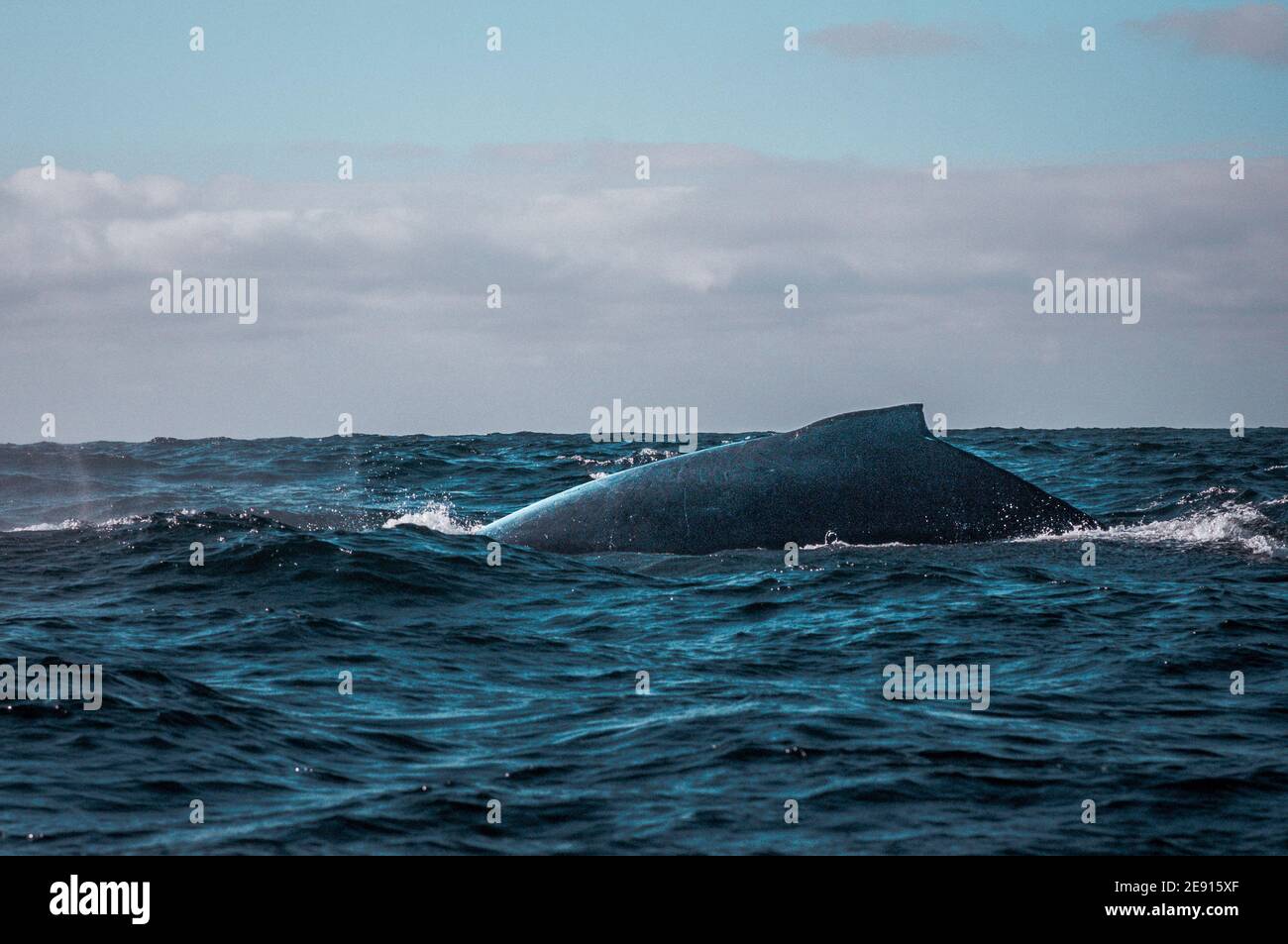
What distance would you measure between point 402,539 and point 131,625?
14.7ft

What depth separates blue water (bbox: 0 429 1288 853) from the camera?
22.7 ft

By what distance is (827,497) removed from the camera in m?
14.7

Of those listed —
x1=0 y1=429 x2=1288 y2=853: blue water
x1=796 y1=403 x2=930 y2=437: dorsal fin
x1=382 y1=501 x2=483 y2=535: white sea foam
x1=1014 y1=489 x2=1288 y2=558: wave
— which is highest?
x1=796 y1=403 x2=930 y2=437: dorsal fin

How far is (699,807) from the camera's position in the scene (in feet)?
23.4

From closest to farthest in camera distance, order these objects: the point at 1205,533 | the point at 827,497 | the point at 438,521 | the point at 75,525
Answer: the point at 827,497
the point at 1205,533
the point at 438,521
the point at 75,525

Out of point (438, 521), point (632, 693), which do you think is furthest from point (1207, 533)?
point (632, 693)

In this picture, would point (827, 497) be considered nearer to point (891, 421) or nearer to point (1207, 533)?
point (891, 421)

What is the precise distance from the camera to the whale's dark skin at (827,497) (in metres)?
14.6

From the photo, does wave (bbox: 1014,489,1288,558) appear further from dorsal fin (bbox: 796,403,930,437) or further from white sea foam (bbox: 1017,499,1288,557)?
dorsal fin (bbox: 796,403,930,437)

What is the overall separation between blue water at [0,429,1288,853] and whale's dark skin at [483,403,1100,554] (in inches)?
11.7

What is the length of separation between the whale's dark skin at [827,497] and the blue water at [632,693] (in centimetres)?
30

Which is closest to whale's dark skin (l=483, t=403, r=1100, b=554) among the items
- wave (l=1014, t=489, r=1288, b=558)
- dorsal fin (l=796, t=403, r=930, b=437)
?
dorsal fin (l=796, t=403, r=930, b=437)

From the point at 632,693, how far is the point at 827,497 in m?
5.52

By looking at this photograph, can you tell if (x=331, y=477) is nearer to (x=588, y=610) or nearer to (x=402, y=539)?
(x=402, y=539)
